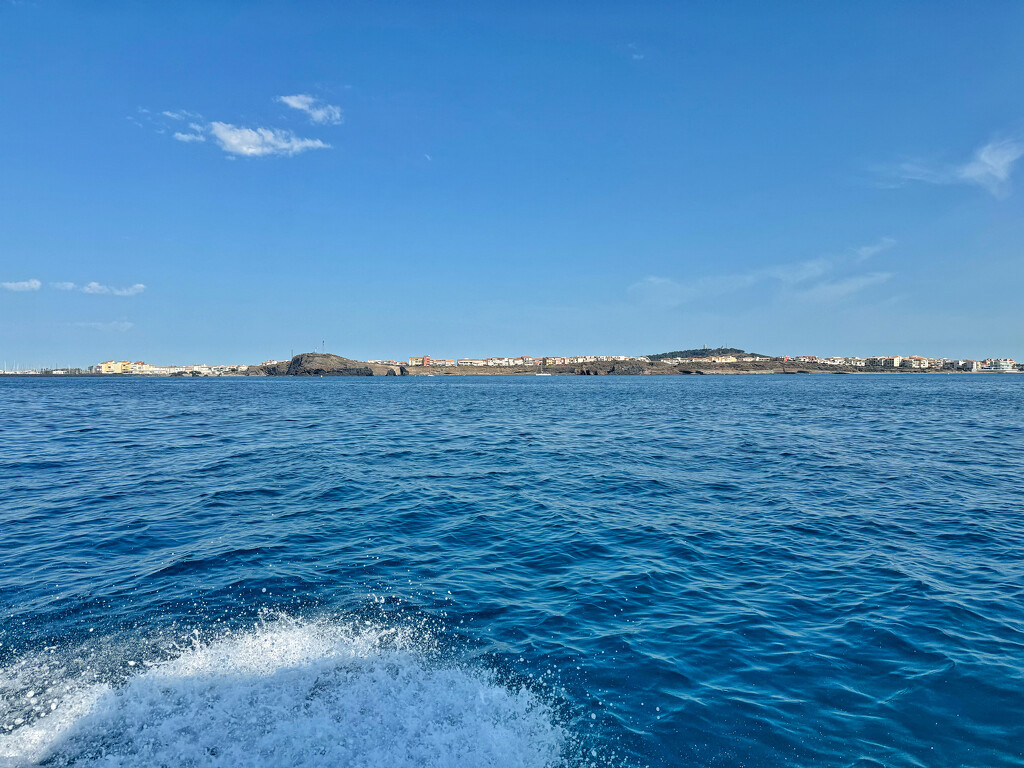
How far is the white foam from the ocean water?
0.04 metres

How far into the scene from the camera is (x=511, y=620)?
10.1 metres

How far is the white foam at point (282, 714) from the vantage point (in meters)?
6.50

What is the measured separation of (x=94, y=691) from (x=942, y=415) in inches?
2702

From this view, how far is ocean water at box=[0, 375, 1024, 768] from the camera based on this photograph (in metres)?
6.90

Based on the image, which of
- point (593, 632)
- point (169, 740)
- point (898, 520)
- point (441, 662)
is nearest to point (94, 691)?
point (169, 740)

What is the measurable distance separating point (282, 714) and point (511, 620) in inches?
169

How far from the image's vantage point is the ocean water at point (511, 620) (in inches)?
272

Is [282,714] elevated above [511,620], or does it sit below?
above

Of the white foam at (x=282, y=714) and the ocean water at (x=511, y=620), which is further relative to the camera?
the ocean water at (x=511, y=620)

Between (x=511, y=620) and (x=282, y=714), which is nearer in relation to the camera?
(x=282, y=714)

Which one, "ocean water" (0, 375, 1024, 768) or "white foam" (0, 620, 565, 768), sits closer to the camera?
"white foam" (0, 620, 565, 768)

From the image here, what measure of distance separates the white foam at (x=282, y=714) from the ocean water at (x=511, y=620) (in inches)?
1.5

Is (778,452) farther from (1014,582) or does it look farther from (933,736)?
(933,736)

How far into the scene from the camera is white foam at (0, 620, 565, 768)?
650 cm
